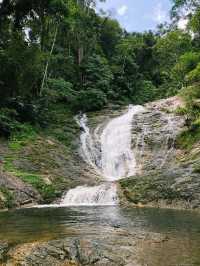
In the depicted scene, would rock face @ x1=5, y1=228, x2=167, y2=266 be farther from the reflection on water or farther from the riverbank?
the riverbank

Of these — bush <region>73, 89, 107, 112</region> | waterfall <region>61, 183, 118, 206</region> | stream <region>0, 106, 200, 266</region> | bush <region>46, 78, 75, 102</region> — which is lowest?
stream <region>0, 106, 200, 266</region>

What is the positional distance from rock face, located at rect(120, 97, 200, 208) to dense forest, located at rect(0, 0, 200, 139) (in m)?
1.71

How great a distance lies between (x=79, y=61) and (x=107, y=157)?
18.9 metres

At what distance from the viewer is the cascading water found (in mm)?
18938

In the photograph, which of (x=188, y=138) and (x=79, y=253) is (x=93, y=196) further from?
(x=79, y=253)

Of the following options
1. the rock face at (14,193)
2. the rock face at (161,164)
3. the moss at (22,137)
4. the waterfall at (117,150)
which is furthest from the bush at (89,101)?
the rock face at (14,193)

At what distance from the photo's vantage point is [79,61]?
4294cm

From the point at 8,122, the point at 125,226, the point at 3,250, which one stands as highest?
the point at 8,122

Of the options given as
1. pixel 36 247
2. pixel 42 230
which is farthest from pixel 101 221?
pixel 36 247

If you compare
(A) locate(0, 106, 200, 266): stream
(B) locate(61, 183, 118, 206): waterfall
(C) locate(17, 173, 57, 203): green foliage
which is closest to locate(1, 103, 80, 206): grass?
(C) locate(17, 173, 57, 203): green foliage

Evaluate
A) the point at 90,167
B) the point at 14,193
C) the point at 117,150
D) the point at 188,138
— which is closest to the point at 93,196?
the point at 14,193

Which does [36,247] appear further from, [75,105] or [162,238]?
[75,105]

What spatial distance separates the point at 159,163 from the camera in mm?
24156

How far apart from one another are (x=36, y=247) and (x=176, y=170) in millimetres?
11748
